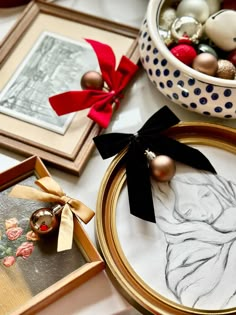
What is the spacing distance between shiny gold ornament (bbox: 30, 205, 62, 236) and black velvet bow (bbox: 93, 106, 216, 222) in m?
0.10

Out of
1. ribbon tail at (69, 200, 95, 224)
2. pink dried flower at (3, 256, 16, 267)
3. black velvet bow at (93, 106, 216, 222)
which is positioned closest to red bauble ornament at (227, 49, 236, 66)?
black velvet bow at (93, 106, 216, 222)

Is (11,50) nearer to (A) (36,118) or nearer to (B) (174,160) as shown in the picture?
(A) (36,118)

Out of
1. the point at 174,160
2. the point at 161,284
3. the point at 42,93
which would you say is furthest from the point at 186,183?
the point at 42,93

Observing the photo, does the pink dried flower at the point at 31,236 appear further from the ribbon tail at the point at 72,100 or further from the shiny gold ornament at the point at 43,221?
the ribbon tail at the point at 72,100

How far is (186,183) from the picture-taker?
682mm

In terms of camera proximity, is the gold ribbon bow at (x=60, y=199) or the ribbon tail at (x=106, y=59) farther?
the ribbon tail at (x=106, y=59)

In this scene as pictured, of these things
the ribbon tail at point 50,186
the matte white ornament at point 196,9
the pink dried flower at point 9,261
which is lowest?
the pink dried flower at point 9,261

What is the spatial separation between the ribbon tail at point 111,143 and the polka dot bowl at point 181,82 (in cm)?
9

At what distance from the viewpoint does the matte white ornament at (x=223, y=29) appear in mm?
708

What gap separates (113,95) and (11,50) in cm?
17

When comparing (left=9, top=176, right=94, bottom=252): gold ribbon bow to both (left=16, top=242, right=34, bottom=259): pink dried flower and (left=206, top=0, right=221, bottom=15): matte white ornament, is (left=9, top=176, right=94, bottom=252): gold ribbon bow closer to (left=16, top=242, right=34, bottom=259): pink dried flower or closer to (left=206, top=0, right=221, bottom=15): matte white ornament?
(left=16, top=242, right=34, bottom=259): pink dried flower

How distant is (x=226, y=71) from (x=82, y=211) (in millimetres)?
261

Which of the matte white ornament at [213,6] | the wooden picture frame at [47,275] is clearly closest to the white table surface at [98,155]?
the wooden picture frame at [47,275]

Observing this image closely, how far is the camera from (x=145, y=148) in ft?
2.26
